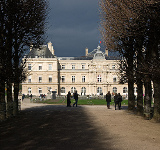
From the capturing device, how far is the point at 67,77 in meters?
66.2

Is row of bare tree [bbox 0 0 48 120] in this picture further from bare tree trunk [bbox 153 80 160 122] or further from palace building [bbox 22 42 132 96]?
palace building [bbox 22 42 132 96]

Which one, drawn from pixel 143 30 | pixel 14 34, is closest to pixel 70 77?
pixel 14 34

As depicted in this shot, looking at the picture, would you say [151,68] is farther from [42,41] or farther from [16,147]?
[42,41]

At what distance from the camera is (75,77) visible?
218 ft

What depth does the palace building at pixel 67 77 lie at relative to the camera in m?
63.3

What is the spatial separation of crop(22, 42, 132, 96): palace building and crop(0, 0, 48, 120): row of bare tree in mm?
45423

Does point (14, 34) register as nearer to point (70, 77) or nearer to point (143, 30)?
point (143, 30)

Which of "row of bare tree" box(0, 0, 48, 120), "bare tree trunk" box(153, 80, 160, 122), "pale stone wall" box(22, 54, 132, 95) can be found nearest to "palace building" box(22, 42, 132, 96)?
"pale stone wall" box(22, 54, 132, 95)

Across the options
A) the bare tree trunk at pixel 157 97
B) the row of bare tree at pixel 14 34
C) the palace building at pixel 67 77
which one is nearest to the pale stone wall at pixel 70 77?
the palace building at pixel 67 77

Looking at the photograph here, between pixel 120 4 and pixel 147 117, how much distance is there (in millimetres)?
6828

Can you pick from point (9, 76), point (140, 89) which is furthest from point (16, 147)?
point (140, 89)

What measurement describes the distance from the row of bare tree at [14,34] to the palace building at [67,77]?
45423 mm

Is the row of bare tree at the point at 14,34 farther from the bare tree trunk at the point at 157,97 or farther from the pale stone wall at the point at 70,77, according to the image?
the pale stone wall at the point at 70,77

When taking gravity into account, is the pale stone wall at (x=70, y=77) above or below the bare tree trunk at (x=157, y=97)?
above
